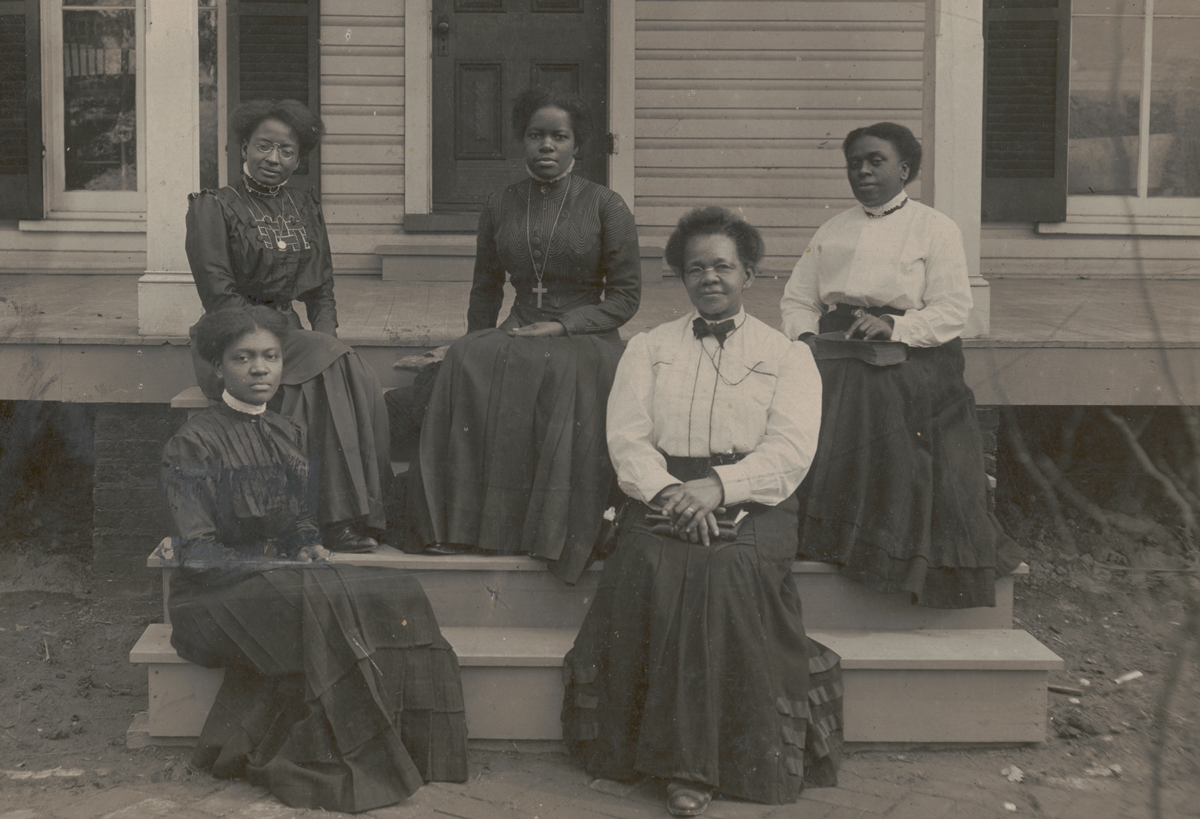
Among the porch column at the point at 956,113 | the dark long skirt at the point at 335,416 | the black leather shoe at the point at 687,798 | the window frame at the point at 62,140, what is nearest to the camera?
the black leather shoe at the point at 687,798

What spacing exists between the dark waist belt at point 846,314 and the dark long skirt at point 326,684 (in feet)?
4.78

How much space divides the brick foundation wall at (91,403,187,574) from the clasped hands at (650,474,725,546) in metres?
2.08

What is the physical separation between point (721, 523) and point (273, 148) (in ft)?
5.73

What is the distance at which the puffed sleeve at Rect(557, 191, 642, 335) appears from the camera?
3600 millimetres

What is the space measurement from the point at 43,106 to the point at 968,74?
16.5 ft

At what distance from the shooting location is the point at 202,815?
2805 mm

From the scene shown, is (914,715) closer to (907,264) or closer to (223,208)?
(907,264)

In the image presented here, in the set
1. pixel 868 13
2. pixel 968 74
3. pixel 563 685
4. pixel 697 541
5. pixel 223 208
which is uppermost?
pixel 868 13

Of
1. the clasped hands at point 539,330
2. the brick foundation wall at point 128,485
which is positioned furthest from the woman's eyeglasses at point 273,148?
the brick foundation wall at point 128,485

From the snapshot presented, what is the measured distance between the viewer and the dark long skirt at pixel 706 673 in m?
2.84

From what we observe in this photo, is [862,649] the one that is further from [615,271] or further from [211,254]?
[211,254]

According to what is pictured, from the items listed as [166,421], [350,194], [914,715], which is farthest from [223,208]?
[350,194]

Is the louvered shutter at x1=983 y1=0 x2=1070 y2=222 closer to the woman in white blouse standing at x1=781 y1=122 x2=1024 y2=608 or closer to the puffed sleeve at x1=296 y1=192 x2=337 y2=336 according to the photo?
the woman in white blouse standing at x1=781 y1=122 x2=1024 y2=608

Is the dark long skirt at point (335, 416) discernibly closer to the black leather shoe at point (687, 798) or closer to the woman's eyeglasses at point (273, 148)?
the woman's eyeglasses at point (273, 148)
